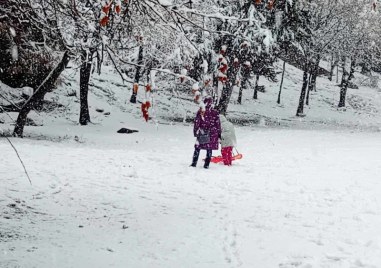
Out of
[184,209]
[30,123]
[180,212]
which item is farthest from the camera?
[30,123]

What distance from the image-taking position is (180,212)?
778 cm

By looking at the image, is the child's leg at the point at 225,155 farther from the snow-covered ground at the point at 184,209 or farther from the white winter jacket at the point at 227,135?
the snow-covered ground at the point at 184,209

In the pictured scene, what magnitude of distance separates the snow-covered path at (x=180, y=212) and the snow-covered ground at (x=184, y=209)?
2 centimetres

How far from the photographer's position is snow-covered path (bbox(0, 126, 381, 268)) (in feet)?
18.6

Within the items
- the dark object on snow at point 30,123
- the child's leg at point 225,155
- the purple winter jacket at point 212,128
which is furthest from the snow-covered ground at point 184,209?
the dark object on snow at point 30,123

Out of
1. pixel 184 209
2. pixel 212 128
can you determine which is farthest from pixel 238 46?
pixel 184 209

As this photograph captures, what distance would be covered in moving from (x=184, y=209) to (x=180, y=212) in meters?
0.22

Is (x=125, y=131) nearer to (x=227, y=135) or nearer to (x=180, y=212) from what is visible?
(x=227, y=135)

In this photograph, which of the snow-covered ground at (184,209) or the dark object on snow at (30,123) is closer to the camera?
the snow-covered ground at (184,209)

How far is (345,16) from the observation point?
125 ft

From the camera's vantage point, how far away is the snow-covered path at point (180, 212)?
5.66 meters

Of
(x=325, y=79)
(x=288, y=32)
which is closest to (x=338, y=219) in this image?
(x=288, y=32)

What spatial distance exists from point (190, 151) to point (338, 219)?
34.1 feet

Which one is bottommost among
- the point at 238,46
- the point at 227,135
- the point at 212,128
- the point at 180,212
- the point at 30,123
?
the point at 30,123
